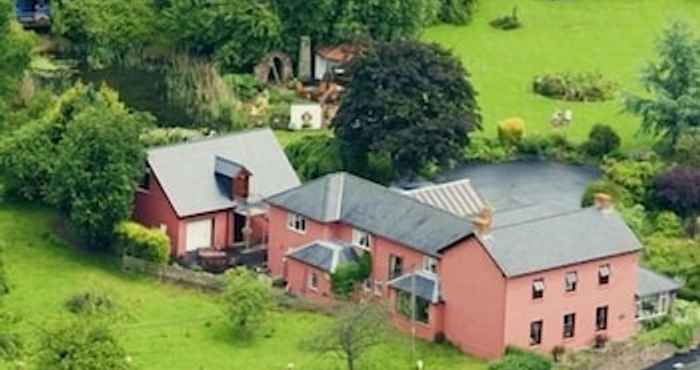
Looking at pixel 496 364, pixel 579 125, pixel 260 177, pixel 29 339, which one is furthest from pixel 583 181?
pixel 29 339

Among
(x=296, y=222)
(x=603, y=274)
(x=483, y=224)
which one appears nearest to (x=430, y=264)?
(x=483, y=224)

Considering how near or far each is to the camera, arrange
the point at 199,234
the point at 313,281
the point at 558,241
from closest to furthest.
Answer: the point at 558,241 → the point at 313,281 → the point at 199,234

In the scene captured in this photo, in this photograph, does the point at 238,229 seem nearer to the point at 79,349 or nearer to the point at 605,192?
the point at 605,192

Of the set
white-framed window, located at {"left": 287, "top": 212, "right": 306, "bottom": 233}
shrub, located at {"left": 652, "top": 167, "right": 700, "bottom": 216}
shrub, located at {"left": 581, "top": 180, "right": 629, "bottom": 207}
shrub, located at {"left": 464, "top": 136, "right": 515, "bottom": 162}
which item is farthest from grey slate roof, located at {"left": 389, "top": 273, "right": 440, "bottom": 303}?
shrub, located at {"left": 464, "top": 136, "right": 515, "bottom": 162}

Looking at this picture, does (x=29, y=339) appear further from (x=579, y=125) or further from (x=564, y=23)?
(x=564, y=23)

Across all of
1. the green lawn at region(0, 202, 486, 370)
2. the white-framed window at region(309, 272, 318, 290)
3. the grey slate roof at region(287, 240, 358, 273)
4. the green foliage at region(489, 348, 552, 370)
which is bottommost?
the green lawn at region(0, 202, 486, 370)

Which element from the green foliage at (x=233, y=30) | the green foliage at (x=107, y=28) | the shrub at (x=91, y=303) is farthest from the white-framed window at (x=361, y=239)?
the green foliage at (x=107, y=28)

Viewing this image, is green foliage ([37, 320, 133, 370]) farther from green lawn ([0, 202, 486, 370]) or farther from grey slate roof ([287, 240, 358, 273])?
grey slate roof ([287, 240, 358, 273])
